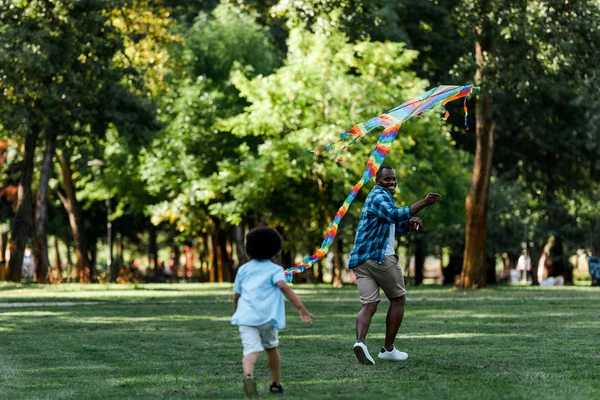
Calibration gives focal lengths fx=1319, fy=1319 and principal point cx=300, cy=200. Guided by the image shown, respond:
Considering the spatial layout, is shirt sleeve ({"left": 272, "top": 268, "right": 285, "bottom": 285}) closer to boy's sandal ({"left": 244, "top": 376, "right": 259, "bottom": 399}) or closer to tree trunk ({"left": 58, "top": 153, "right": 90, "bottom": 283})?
boy's sandal ({"left": 244, "top": 376, "right": 259, "bottom": 399})

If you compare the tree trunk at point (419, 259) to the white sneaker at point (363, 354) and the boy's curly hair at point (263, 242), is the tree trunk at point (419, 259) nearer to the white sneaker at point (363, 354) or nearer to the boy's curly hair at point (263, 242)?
the white sneaker at point (363, 354)

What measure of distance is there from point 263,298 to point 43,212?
1353 inches

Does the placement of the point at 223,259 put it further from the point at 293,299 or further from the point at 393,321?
the point at 293,299

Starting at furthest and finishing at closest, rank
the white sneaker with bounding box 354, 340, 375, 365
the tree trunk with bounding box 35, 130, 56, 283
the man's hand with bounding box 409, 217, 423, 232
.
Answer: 1. the tree trunk with bounding box 35, 130, 56, 283
2. the white sneaker with bounding box 354, 340, 375, 365
3. the man's hand with bounding box 409, 217, 423, 232

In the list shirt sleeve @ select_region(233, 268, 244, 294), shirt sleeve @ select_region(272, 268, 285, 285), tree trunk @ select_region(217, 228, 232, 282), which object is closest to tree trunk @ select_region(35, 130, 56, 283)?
tree trunk @ select_region(217, 228, 232, 282)

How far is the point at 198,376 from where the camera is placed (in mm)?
11242

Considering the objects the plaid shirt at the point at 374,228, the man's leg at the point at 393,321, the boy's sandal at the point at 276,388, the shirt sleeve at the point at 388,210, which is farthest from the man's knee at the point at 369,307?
the boy's sandal at the point at 276,388

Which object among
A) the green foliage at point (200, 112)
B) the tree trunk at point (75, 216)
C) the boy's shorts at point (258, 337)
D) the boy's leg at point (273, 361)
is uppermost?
the green foliage at point (200, 112)

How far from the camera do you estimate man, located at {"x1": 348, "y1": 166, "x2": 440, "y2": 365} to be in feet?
41.1

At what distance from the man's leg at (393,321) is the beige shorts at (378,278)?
0.23ft

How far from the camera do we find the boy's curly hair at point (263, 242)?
9.77 meters

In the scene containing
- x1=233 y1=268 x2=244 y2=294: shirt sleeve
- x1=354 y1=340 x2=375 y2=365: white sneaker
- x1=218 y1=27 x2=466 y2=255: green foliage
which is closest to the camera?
x1=233 y1=268 x2=244 y2=294: shirt sleeve

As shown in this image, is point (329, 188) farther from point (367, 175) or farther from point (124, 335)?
point (367, 175)

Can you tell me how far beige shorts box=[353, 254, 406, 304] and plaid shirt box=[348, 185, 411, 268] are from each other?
0.24 ft
